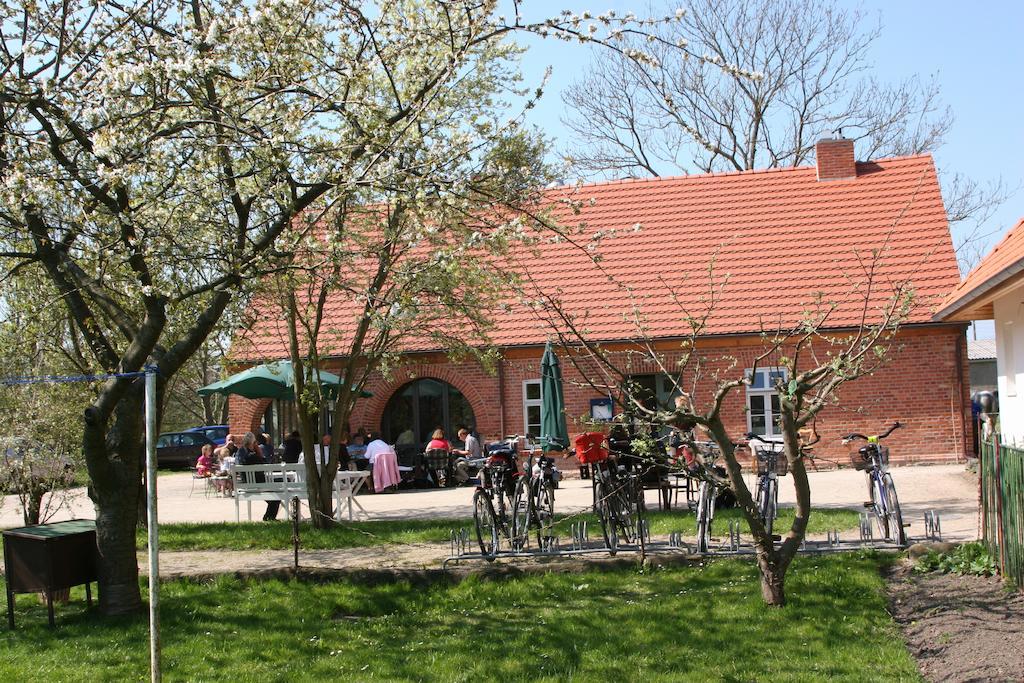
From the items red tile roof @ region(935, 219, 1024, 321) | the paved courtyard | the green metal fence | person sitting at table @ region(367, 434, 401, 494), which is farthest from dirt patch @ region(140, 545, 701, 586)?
person sitting at table @ region(367, 434, 401, 494)

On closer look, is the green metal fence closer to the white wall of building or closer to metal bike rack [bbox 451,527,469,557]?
metal bike rack [bbox 451,527,469,557]

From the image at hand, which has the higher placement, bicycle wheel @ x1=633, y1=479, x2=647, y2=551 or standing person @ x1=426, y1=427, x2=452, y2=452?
standing person @ x1=426, y1=427, x2=452, y2=452

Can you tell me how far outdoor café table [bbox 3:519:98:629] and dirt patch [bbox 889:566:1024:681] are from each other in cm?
653

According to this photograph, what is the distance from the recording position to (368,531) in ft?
43.6

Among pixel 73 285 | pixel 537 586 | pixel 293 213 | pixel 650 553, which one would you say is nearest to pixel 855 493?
pixel 650 553

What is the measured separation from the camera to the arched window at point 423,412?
23.5m

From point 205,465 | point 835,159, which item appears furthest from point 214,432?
point 835,159

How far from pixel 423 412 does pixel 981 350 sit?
43.9m

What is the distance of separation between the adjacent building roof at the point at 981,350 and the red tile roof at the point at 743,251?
3094 cm

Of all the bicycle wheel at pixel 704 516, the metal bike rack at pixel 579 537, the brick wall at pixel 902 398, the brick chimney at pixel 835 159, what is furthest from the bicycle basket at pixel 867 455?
the brick chimney at pixel 835 159

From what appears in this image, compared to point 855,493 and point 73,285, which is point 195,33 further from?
point 855,493

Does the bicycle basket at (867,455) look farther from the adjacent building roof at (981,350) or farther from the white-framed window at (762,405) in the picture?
the adjacent building roof at (981,350)

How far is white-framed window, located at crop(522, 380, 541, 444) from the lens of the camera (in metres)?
22.7

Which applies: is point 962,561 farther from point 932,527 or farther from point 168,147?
point 168,147
